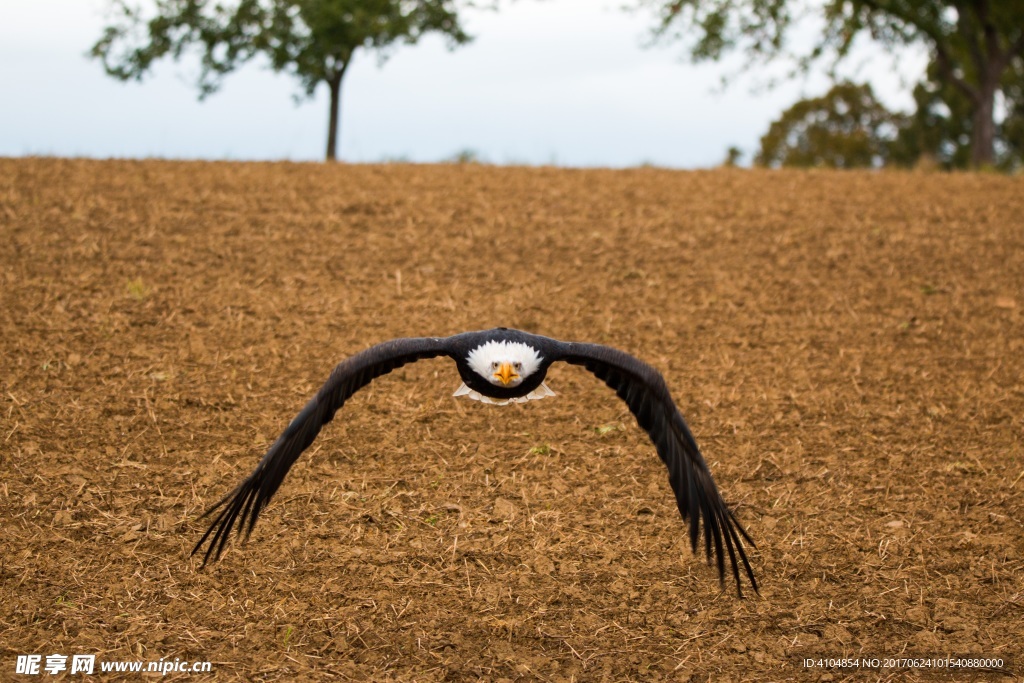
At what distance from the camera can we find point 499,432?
771 cm

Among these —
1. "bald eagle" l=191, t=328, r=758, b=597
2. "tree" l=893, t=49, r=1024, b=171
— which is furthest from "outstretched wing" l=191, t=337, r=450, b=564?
"tree" l=893, t=49, r=1024, b=171

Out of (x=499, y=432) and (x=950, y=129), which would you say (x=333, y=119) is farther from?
(x=950, y=129)

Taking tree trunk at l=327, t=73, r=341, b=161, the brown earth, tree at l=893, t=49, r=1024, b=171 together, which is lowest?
the brown earth

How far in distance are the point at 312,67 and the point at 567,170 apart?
5253 millimetres

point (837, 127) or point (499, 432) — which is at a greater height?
point (837, 127)

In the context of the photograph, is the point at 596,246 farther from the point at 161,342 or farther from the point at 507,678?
the point at 507,678

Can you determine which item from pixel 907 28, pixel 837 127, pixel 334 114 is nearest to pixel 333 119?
pixel 334 114

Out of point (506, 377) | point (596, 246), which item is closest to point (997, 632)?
point (506, 377)

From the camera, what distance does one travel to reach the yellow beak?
16.9 feet

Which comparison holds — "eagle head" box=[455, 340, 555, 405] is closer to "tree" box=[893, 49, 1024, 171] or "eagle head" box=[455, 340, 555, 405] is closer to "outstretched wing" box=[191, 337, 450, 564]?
"outstretched wing" box=[191, 337, 450, 564]

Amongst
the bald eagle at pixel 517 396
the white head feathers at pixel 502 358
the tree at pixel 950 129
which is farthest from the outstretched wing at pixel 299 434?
the tree at pixel 950 129

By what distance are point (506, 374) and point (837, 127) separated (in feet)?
111

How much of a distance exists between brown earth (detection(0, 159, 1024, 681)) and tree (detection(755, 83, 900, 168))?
929 inches

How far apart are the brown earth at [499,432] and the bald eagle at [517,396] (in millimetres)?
1025
